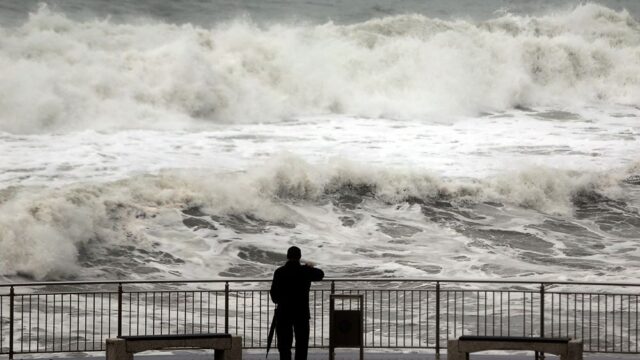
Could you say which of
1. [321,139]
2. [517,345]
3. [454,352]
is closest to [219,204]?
[321,139]

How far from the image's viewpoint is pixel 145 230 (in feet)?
51.1

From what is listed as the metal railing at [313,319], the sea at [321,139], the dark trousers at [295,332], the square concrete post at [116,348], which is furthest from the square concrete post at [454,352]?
the sea at [321,139]

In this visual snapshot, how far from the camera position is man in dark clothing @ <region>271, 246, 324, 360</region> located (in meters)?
8.13

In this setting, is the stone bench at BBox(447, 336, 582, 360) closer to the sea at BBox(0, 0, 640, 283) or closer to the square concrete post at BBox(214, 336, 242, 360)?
the square concrete post at BBox(214, 336, 242, 360)

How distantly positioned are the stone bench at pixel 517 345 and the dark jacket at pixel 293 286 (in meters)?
1.00

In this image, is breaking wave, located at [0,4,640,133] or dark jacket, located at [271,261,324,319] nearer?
dark jacket, located at [271,261,324,319]

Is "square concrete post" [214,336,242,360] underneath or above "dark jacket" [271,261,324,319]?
underneath

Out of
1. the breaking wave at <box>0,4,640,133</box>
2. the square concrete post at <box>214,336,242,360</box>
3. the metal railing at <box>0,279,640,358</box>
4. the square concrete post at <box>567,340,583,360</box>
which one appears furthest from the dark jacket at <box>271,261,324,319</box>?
the breaking wave at <box>0,4,640,133</box>

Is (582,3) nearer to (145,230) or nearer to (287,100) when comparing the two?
(287,100)

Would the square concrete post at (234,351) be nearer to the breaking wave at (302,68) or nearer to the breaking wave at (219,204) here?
the breaking wave at (219,204)

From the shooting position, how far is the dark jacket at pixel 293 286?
26.7ft

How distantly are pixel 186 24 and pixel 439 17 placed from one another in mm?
4024

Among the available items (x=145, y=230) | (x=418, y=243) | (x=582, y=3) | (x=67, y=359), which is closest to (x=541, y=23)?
(x=582, y=3)

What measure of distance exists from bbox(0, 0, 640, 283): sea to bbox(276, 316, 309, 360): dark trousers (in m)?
6.42
